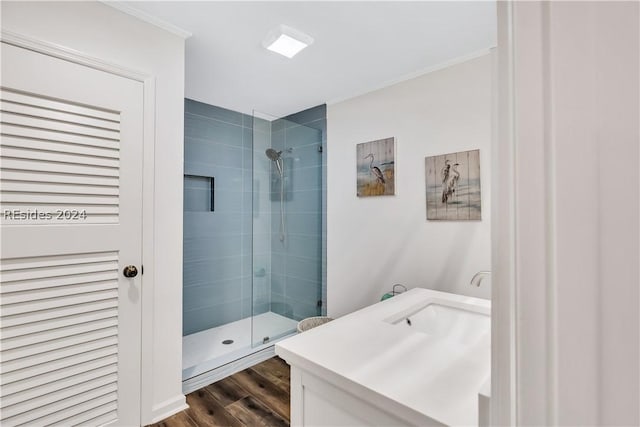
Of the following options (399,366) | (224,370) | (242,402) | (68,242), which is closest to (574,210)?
(399,366)

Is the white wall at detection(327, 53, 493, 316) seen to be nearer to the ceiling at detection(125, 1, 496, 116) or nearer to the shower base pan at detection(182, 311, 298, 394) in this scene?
the ceiling at detection(125, 1, 496, 116)

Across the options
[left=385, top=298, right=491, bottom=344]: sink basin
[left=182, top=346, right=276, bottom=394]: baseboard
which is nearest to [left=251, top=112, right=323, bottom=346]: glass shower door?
[left=182, top=346, right=276, bottom=394]: baseboard

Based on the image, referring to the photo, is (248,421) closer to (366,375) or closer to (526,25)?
(366,375)

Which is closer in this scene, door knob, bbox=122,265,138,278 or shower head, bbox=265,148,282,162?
door knob, bbox=122,265,138,278

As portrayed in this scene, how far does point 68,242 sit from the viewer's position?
4.65ft

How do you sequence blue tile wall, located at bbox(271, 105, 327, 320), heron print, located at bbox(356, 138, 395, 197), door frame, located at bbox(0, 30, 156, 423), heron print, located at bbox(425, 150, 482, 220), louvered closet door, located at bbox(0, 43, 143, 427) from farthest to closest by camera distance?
blue tile wall, located at bbox(271, 105, 327, 320) < heron print, located at bbox(356, 138, 395, 197) < heron print, located at bbox(425, 150, 482, 220) < door frame, located at bbox(0, 30, 156, 423) < louvered closet door, located at bbox(0, 43, 143, 427)

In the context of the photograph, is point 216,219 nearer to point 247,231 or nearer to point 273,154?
point 247,231

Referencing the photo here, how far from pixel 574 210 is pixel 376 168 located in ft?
7.56

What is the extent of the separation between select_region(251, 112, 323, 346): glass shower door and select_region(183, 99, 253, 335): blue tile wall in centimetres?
61

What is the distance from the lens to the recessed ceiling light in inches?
69.0

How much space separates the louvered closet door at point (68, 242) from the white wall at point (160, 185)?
0.08m

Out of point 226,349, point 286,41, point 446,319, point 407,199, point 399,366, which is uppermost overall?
point 286,41

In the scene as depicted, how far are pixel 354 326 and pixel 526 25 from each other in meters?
1.11

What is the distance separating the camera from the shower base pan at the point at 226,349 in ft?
7.20
